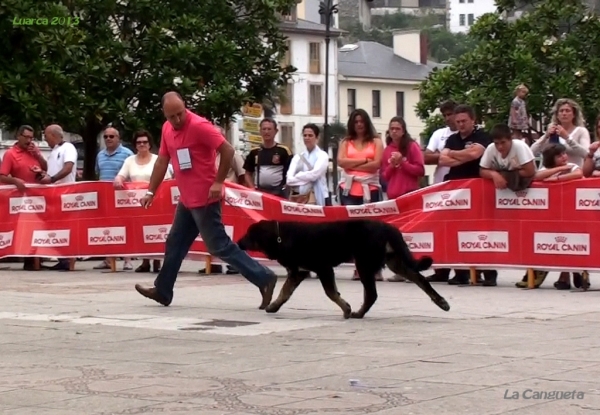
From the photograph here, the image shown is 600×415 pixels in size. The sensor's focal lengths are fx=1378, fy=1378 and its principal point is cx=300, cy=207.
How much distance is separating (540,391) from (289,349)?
7.50ft

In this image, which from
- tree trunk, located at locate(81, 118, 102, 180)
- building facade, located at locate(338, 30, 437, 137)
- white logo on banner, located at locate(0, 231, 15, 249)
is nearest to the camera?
white logo on banner, located at locate(0, 231, 15, 249)

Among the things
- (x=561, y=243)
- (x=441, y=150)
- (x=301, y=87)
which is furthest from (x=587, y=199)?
(x=301, y=87)

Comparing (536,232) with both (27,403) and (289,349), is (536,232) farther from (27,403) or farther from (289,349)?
(27,403)

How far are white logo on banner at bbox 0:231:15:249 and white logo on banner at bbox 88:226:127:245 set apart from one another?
123 cm

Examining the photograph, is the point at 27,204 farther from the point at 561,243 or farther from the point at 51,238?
the point at 561,243

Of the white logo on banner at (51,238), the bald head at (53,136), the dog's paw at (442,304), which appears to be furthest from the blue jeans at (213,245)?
the bald head at (53,136)

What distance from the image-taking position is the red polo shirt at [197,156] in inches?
465

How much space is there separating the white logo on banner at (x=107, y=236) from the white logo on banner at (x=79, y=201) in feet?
1.01

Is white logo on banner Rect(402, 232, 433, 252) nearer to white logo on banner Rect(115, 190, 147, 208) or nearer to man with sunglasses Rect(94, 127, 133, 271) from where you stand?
white logo on banner Rect(115, 190, 147, 208)

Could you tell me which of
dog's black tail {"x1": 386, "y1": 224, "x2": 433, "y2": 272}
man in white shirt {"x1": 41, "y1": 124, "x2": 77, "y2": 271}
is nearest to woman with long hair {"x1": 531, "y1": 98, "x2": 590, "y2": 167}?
dog's black tail {"x1": 386, "y1": 224, "x2": 433, "y2": 272}

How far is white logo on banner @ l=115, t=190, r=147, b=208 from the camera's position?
1708 cm

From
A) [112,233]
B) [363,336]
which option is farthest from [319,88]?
[363,336]

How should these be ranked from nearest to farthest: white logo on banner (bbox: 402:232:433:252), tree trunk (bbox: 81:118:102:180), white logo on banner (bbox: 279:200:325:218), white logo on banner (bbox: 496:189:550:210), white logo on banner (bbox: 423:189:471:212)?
white logo on banner (bbox: 496:189:550:210)
white logo on banner (bbox: 423:189:471:212)
white logo on banner (bbox: 402:232:433:252)
white logo on banner (bbox: 279:200:325:218)
tree trunk (bbox: 81:118:102:180)

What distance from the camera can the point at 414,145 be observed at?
1535 cm
